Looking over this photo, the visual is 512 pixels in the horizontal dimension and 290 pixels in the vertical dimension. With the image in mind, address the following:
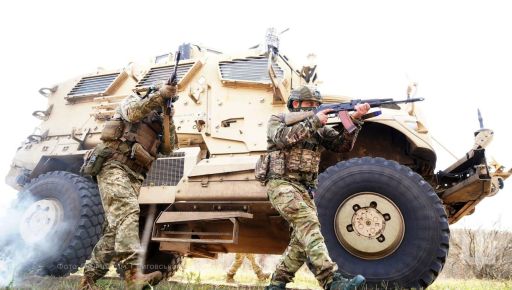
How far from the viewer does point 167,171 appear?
541cm

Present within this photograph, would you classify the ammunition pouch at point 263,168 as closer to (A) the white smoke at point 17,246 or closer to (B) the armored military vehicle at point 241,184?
(B) the armored military vehicle at point 241,184

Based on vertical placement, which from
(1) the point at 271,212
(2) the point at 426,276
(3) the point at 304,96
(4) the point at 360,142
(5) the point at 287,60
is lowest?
(2) the point at 426,276

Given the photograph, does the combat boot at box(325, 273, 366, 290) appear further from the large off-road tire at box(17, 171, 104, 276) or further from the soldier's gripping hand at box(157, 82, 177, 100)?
the large off-road tire at box(17, 171, 104, 276)

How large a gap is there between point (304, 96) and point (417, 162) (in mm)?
1894

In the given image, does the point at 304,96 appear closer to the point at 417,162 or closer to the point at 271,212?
the point at 271,212

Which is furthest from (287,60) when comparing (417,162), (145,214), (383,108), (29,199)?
(29,199)

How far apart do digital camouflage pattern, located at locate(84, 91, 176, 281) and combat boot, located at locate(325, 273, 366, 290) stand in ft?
4.80

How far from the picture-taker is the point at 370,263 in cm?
423

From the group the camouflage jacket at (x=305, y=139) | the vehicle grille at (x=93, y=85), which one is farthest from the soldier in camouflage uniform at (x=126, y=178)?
the vehicle grille at (x=93, y=85)

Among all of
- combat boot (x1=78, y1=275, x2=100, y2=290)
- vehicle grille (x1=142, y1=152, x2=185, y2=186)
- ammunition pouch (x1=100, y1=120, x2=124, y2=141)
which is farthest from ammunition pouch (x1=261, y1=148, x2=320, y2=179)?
vehicle grille (x1=142, y1=152, x2=185, y2=186)

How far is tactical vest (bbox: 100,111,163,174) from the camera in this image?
4062 millimetres

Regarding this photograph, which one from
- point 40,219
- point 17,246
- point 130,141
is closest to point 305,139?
point 130,141

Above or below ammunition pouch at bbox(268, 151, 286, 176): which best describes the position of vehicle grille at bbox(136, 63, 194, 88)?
above

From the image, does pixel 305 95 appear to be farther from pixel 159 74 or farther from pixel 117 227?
pixel 159 74
